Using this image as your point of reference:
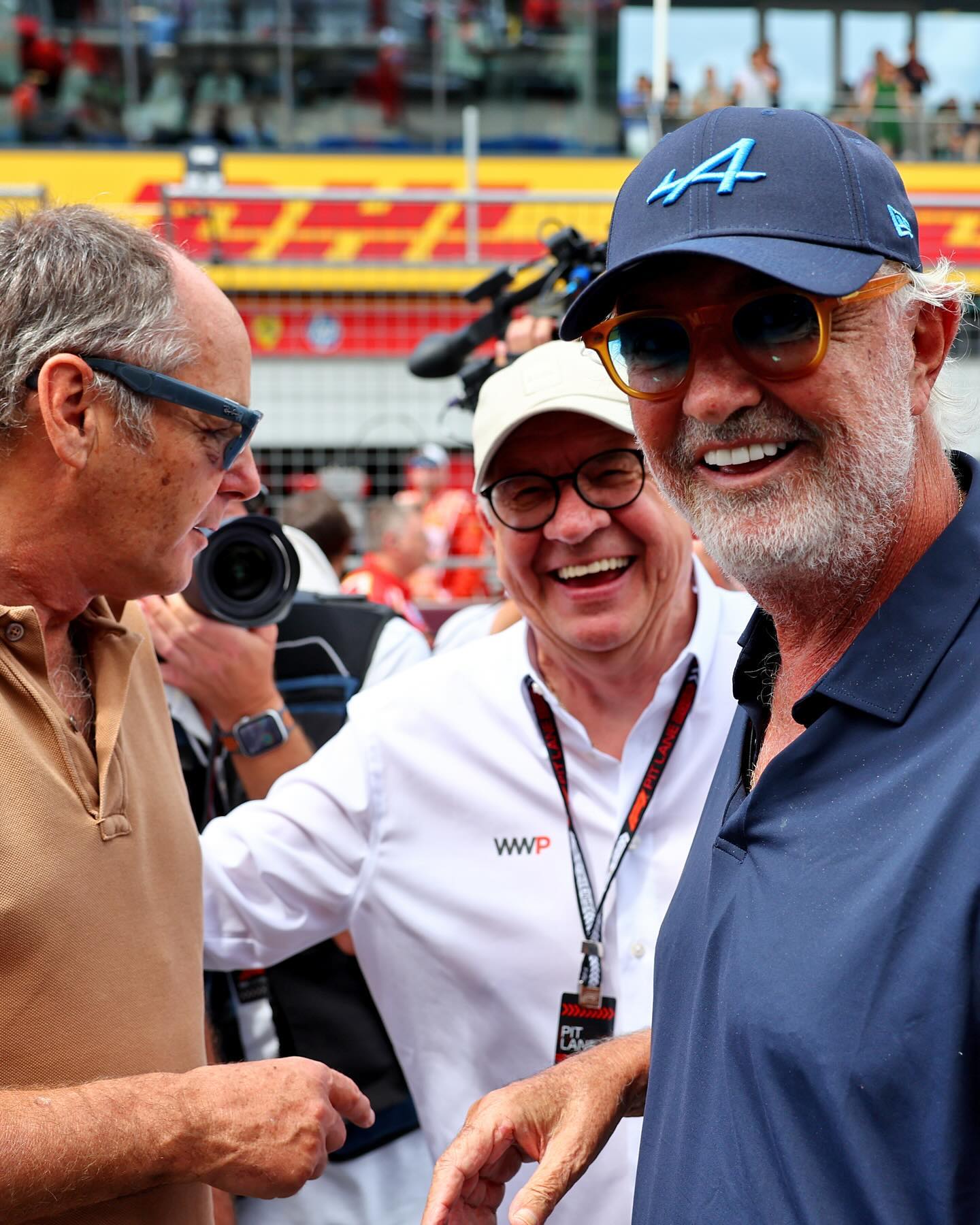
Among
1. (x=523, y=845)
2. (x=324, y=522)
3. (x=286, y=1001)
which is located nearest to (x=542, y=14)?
(x=324, y=522)

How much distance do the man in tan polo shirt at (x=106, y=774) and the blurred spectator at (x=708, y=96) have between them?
11.8m

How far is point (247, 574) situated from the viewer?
252 cm

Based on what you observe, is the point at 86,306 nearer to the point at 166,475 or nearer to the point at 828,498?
the point at 166,475

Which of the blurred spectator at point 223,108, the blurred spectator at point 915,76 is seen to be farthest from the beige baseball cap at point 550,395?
the blurred spectator at point 915,76

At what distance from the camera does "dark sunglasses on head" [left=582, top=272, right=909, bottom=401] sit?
4.42 ft

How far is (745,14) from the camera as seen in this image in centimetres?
1534

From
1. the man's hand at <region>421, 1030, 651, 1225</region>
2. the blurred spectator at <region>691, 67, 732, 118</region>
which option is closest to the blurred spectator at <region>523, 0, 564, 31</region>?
the blurred spectator at <region>691, 67, 732, 118</region>

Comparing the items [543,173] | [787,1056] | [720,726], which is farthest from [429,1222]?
[543,173]

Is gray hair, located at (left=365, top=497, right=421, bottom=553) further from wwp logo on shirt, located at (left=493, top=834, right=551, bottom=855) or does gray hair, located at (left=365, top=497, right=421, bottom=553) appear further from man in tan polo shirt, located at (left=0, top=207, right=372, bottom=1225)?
man in tan polo shirt, located at (left=0, top=207, right=372, bottom=1225)

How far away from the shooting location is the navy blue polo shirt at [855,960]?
1.07 m

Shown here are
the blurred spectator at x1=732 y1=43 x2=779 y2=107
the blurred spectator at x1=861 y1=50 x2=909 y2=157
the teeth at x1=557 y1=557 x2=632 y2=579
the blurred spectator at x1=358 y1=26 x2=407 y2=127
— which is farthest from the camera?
the blurred spectator at x1=358 y1=26 x2=407 y2=127

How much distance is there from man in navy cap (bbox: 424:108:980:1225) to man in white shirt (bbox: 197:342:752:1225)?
0.45 metres

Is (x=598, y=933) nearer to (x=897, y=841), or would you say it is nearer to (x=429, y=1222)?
(x=429, y=1222)

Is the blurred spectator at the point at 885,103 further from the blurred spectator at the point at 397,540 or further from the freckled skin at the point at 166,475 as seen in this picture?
the freckled skin at the point at 166,475
